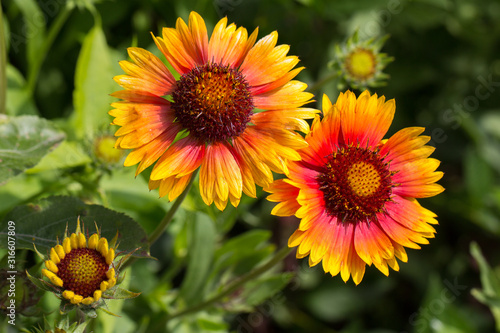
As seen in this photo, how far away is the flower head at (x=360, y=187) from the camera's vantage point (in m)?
1.30

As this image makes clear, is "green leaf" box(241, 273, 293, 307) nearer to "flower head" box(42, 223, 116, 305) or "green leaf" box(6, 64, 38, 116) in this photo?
"flower head" box(42, 223, 116, 305)

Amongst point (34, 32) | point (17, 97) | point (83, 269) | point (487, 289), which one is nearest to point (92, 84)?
point (17, 97)

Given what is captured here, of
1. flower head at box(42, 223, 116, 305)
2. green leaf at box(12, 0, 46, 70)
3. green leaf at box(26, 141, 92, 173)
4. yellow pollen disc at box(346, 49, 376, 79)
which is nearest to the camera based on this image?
flower head at box(42, 223, 116, 305)

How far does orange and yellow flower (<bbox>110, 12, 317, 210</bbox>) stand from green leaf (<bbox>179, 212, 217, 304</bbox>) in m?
0.76

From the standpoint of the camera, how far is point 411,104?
9.86ft

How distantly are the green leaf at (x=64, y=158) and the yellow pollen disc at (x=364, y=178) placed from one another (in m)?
0.90

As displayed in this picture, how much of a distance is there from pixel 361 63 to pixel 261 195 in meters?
0.63

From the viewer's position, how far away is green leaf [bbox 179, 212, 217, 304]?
2.04m

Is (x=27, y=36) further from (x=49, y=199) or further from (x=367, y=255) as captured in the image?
(x=367, y=255)

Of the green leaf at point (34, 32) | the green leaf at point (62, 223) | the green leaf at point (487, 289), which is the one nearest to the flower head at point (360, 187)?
the green leaf at point (62, 223)

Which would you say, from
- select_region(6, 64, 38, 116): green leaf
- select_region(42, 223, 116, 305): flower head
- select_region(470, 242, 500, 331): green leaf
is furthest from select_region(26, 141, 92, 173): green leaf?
select_region(470, 242, 500, 331): green leaf

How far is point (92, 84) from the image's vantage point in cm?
197

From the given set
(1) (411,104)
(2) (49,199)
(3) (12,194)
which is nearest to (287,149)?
(2) (49,199)

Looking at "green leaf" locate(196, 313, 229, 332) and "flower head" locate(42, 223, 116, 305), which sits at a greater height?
"flower head" locate(42, 223, 116, 305)
